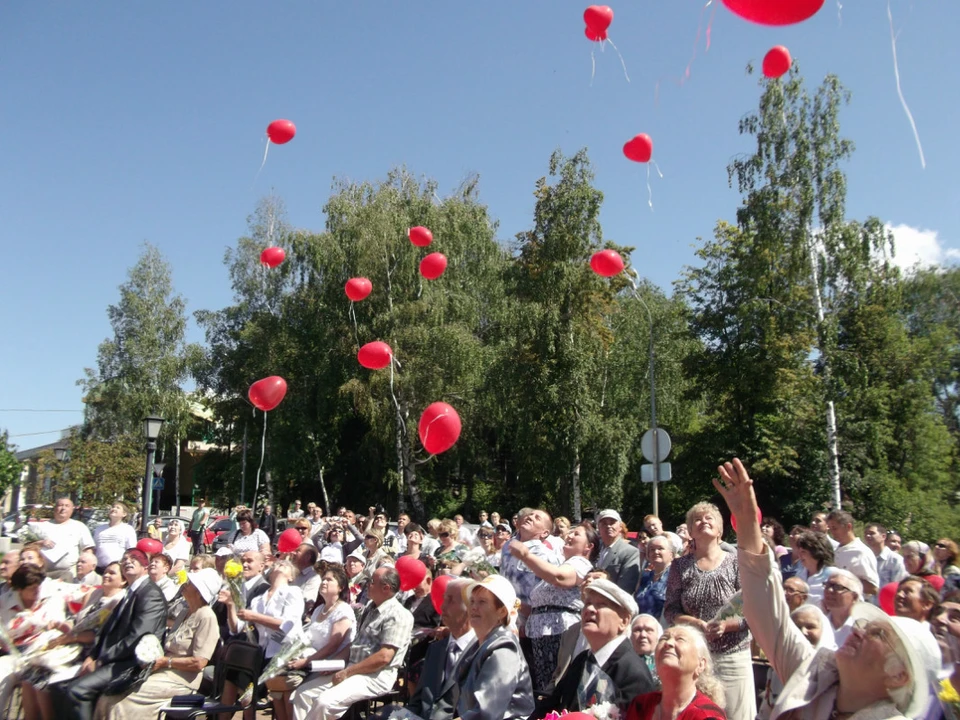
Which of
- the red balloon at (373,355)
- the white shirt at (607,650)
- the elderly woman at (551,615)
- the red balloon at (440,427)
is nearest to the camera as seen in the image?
the white shirt at (607,650)

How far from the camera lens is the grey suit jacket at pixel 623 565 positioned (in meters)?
5.88

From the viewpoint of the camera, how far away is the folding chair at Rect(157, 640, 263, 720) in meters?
5.79

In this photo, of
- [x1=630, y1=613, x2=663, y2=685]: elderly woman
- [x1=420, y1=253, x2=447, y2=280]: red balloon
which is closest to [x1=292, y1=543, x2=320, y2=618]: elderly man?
[x1=630, y1=613, x2=663, y2=685]: elderly woman

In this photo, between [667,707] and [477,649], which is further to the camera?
[477,649]

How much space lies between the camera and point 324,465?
98.0 ft

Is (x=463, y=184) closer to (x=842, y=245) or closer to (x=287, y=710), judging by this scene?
(x=842, y=245)

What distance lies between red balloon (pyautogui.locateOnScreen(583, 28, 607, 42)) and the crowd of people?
12.7 feet

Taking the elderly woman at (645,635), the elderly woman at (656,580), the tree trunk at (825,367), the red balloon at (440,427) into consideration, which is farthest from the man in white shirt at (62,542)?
the tree trunk at (825,367)

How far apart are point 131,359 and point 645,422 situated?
20521 mm

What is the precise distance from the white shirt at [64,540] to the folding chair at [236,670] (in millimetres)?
2742

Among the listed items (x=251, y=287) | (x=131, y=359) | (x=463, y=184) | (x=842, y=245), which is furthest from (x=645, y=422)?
Answer: (x=131, y=359)

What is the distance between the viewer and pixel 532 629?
5238mm

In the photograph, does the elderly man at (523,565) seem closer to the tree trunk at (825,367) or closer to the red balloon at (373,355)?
the red balloon at (373,355)

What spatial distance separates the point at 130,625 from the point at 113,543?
14.2 feet
